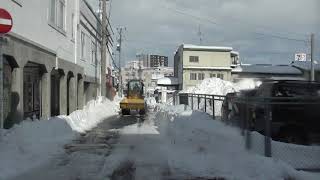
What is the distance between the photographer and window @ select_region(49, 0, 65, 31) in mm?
22094

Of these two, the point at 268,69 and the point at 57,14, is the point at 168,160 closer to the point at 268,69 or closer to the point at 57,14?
the point at 57,14

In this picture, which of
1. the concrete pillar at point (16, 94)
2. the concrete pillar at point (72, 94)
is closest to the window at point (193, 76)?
the concrete pillar at point (72, 94)

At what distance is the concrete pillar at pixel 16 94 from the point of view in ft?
50.6

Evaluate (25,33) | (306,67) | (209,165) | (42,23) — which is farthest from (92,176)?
(306,67)

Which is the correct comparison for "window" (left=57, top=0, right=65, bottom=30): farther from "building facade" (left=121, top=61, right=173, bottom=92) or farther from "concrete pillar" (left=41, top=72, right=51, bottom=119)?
"building facade" (left=121, top=61, right=173, bottom=92)

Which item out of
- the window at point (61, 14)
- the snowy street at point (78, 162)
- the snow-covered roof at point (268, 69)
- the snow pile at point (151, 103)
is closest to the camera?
the snowy street at point (78, 162)

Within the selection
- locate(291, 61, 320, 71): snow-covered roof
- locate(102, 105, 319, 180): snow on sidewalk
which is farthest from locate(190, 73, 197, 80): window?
locate(102, 105, 319, 180): snow on sidewalk

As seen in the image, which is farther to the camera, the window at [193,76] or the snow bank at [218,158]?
the window at [193,76]

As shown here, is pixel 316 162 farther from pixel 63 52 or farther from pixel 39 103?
pixel 63 52

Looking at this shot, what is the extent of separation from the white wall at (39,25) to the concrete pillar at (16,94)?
1.33m

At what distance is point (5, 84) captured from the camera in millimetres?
14906

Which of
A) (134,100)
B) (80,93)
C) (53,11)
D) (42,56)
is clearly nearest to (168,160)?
(42,56)

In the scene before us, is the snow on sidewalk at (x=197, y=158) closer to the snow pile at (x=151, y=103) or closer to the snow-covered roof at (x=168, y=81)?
the snow pile at (x=151, y=103)

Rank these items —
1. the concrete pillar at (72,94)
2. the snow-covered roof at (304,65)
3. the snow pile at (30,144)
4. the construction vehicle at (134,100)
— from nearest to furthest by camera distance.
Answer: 1. the snow pile at (30,144)
2. the concrete pillar at (72,94)
3. the construction vehicle at (134,100)
4. the snow-covered roof at (304,65)
